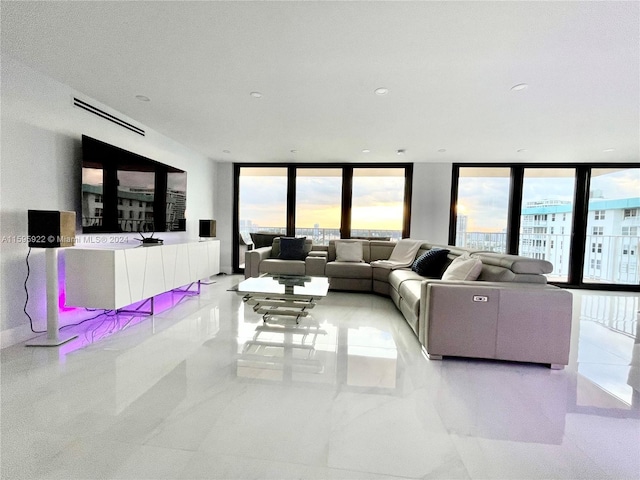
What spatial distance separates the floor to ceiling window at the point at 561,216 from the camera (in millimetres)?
5188

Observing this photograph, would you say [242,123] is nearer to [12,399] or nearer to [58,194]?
[58,194]

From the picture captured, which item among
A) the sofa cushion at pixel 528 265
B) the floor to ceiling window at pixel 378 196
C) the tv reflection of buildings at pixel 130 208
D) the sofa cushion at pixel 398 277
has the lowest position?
the sofa cushion at pixel 398 277

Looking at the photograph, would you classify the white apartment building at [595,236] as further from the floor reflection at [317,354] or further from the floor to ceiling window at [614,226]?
the floor reflection at [317,354]

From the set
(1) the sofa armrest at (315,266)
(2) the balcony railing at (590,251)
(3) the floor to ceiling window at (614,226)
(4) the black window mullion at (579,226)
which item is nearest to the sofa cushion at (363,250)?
(1) the sofa armrest at (315,266)

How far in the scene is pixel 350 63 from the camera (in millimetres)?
2186

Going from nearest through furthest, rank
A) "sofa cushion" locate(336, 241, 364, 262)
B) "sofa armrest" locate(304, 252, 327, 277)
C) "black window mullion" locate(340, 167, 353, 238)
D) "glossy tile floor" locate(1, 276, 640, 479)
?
"glossy tile floor" locate(1, 276, 640, 479) < "sofa armrest" locate(304, 252, 327, 277) < "sofa cushion" locate(336, 241, 364, 262) < "black window mullion" locate(340, 167, 353, 238)

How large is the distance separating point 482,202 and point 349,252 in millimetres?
2980

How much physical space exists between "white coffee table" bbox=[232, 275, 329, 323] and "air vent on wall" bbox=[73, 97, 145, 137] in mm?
2382

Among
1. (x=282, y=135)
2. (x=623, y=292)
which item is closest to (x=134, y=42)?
(x=282, y=135)

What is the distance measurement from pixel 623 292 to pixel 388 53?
21.0 ft

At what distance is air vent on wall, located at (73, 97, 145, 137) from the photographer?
276 cm

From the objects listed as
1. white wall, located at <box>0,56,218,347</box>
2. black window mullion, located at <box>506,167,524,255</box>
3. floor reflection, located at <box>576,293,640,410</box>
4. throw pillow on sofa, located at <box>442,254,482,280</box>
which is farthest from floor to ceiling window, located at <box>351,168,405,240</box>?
white wall, located at <box>0,56,218,347</box>

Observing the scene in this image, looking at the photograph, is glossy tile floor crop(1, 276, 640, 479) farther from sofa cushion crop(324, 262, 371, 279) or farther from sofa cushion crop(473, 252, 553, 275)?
sofa cushion crop(324, 262, 371, 279)

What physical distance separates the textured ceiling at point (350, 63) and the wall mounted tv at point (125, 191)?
58cm
